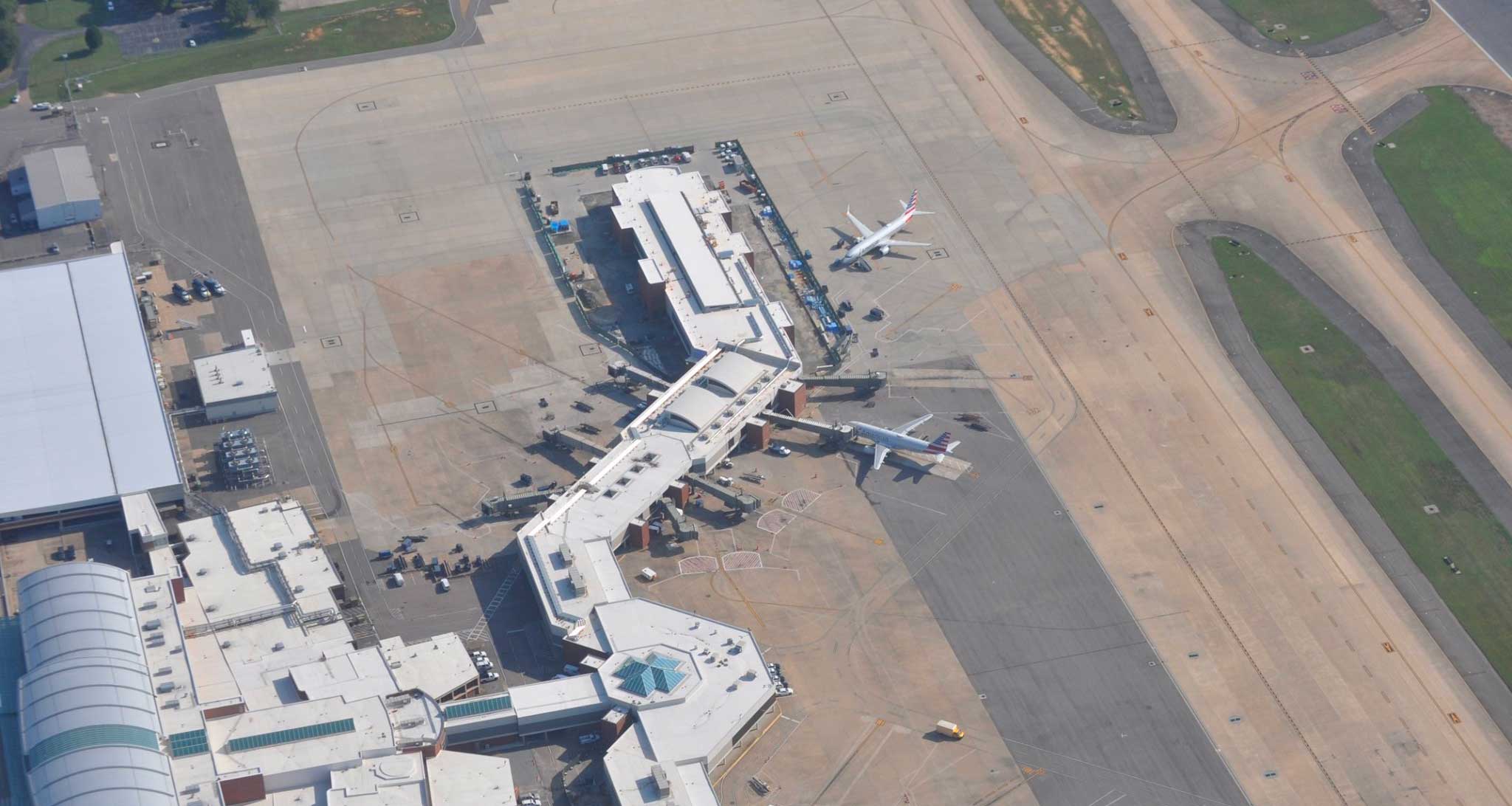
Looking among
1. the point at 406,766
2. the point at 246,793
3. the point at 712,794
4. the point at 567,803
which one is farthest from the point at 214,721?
the point at 712,794

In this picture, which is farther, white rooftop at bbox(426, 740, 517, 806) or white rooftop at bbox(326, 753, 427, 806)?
white rooftop at bbox(426, 740, 517, 806)

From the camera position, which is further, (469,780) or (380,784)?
(469,780)

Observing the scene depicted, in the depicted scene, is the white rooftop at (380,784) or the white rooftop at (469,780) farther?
the white rooftop at (469,780)

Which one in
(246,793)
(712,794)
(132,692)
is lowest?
(712,794)

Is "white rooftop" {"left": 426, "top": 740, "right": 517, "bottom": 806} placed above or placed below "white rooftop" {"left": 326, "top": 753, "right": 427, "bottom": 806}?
below

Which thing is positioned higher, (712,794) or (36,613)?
(36,613)

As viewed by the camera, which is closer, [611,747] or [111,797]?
[111,797]

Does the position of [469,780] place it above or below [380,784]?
below

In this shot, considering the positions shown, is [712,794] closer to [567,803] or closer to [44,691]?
[567,803]

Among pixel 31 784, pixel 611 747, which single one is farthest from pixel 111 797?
pixel 611 747

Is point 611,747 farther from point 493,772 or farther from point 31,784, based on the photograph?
point 31,784

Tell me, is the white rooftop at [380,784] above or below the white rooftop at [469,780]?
above
